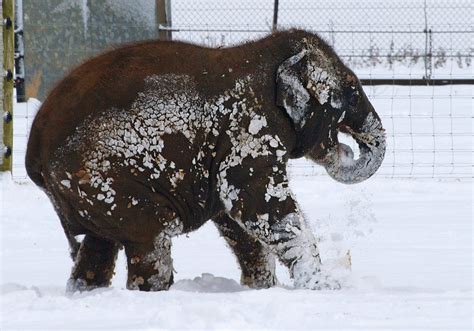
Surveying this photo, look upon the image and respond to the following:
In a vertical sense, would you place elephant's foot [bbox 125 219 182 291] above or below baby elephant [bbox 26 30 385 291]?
below

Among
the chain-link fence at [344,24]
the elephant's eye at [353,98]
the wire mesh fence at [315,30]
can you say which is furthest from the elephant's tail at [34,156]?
the chain-link fence at [344,24]

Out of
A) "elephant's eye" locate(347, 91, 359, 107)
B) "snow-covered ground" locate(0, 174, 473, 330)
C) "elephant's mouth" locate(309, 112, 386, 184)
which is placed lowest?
"snow-covered ground" locate(0, 174, 473, 330)

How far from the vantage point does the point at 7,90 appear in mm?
10703

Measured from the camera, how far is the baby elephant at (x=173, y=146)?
5426 mm

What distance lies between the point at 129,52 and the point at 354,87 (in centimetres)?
120

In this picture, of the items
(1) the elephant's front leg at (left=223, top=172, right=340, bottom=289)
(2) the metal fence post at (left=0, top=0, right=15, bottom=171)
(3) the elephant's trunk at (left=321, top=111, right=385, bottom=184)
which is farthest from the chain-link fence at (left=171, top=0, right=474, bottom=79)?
(1) the elephant's front leg at (left=223, top=172, right=340, bottom=289)

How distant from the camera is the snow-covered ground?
4625 millimetres

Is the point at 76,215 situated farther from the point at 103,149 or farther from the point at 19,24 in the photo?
the point at 19,24

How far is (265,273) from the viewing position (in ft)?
20.6

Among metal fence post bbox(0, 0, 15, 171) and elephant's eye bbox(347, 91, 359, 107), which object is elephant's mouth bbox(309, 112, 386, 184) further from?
metal fence post bbox(0, 0, 15, 171)

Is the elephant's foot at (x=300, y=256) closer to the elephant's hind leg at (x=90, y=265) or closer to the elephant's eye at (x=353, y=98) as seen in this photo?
the elephant's eye at (x=353, y=98)

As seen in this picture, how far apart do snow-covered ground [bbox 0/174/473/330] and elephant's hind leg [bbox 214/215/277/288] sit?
206mm

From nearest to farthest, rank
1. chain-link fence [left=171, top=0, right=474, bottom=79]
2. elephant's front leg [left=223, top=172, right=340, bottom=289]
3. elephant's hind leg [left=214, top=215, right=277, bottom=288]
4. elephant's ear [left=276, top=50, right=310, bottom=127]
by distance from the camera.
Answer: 1. elephant's front leg [left=223, top=172, right=340, bottom=289]
2. elephant's ear [left=276, top=50, right=310, bottom=127]
3. elephant's hind leg [left=214, top=215, right=277, bottom=288]
4. chain-link fence [left=171, top=0, right=474, bottom=79]

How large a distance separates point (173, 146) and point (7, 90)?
5.56 m
